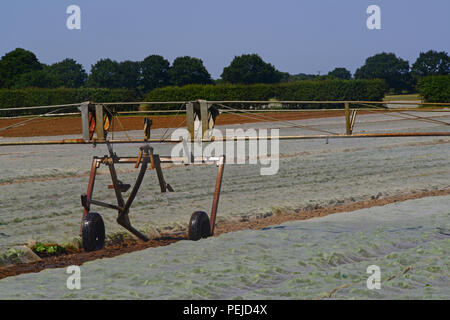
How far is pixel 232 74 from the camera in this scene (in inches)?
3757

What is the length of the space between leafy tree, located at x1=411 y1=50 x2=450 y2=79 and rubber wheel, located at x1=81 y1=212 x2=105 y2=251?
107175mm

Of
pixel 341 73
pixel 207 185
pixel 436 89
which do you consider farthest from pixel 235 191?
pixel 341 73

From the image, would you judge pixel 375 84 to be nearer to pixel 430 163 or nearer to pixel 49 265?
pixel 430 163

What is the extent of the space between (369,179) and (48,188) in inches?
400

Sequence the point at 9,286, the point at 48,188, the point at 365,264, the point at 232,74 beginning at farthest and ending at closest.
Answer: the point at 232,74
the point at 48,188
the point at 365,264
the point at 9,286

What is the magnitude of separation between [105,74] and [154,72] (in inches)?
383

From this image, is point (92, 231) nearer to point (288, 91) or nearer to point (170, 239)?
point (170, 239)

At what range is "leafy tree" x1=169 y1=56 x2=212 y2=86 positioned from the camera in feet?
306

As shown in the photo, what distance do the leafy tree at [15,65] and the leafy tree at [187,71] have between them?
2383 cm

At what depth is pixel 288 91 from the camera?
69750mm

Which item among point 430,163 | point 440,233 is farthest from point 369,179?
point 440,233

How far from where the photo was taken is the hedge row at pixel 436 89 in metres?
67.3

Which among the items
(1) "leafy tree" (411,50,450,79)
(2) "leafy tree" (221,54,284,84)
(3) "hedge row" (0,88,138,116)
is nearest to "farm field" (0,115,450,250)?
(3) "hedge row" (0,88,138,116)

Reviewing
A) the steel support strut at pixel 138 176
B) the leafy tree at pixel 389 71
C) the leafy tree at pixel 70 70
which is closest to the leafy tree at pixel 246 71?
the leafy tree at pixel 389 71
